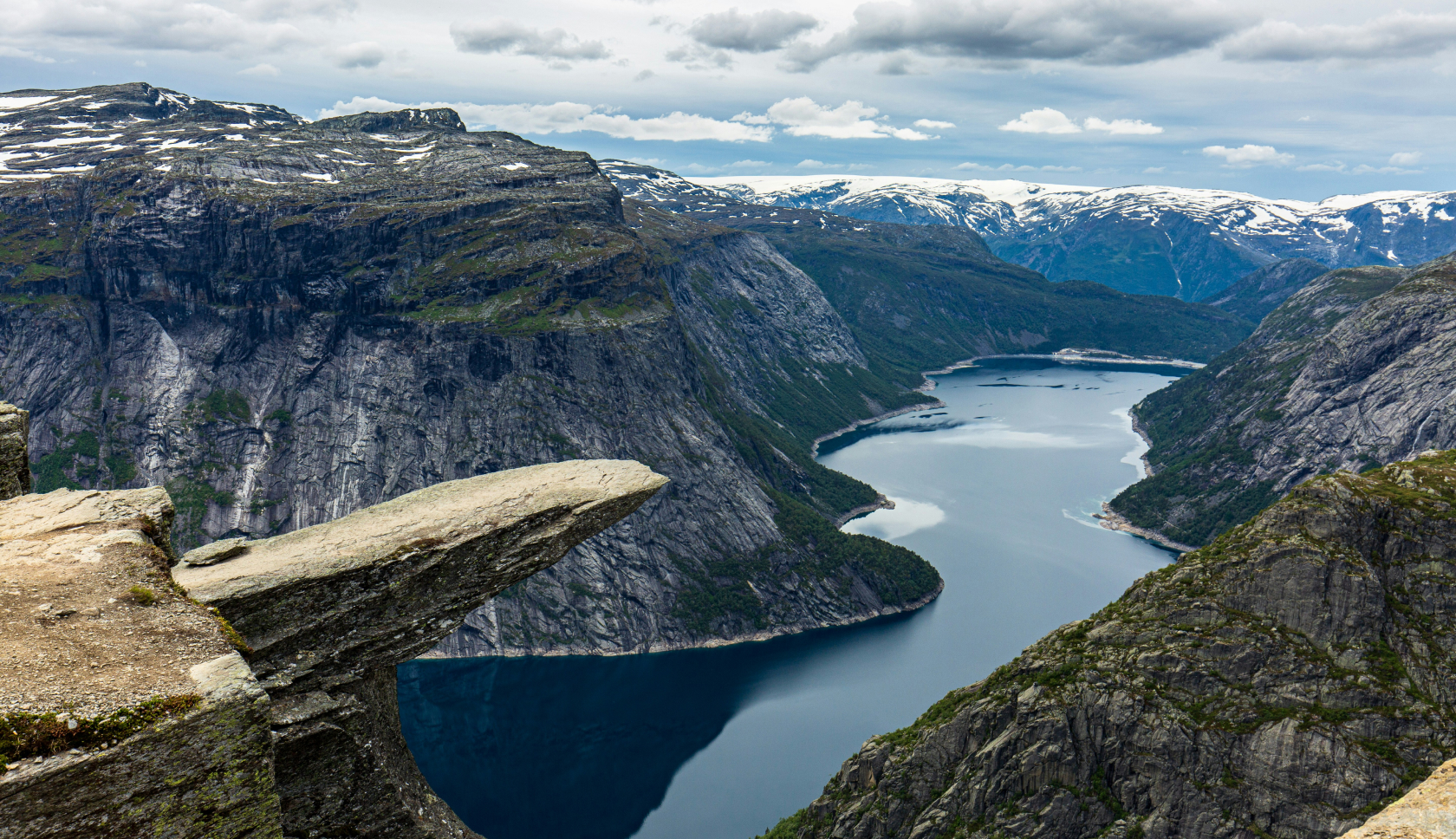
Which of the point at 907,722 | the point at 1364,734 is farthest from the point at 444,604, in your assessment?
the point at 907,722

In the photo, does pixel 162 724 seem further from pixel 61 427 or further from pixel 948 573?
pixel 61 427

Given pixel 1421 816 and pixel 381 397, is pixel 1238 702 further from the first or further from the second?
pixel 381 397

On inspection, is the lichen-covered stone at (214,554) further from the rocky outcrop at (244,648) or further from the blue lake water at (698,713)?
the blue lake water at (698,713)

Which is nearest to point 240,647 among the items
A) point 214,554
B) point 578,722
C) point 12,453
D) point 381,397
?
point 214,554

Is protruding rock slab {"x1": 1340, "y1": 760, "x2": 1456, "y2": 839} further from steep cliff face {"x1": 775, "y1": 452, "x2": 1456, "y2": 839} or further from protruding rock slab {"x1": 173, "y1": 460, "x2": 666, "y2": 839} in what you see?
steep cliff face {"x1": 775, "y1": 452, "x2": 1456, "y2": 839}

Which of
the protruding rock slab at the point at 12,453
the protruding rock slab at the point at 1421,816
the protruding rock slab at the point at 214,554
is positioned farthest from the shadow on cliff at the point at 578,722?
the protruding rock slab at the point at 1421,816

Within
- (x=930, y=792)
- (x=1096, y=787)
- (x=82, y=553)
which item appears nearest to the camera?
(x=82, y=553)
